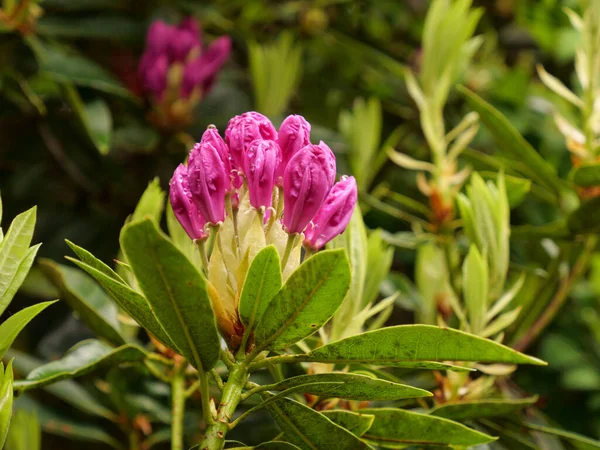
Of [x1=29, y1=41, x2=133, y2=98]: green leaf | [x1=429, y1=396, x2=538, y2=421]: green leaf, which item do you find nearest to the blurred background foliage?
[x1=29, y1=41, x2=133, y2=98]: green leaf

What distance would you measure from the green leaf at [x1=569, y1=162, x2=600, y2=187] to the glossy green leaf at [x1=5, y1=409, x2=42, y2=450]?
65 cm

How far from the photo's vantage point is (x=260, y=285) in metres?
0.44

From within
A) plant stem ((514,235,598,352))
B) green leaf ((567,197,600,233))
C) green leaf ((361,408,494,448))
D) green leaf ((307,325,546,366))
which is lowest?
plant stem ((514,235,598,352))

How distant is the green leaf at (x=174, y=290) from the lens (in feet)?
1.26

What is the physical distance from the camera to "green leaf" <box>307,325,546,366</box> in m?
0.43

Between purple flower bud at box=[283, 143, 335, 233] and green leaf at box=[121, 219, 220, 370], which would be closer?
green leaf at box=[121, 219, 220, 370]

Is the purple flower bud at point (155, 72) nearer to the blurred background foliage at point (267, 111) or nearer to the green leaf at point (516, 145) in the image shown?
the blurred background foliage at point (267, 111)

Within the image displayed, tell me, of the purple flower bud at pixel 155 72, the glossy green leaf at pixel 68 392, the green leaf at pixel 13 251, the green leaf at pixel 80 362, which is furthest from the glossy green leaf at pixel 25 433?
the purple flower bud at pixel 155 72

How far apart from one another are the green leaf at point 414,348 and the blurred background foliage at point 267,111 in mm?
371

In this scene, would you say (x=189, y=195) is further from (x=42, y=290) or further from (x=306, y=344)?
(x=42, y=290)

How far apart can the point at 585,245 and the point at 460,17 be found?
1.03 ft

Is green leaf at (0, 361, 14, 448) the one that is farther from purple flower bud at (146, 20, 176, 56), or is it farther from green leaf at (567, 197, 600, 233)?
purple flower bud at (146, 20, 176, 56)

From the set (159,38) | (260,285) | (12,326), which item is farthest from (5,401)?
(159,38)

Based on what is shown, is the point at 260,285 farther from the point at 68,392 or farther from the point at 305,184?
the point at 68,392
